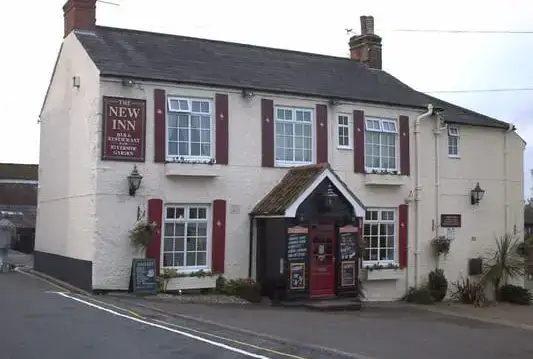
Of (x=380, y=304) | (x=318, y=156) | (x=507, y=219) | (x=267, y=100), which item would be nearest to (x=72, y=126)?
(x=267, y=100)

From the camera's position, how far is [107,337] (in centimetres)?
1133

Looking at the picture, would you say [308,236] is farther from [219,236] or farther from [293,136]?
[293,136]

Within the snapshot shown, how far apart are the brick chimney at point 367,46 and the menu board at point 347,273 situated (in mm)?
8704

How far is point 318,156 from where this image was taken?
69.5ft

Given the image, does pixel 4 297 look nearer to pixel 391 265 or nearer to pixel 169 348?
pixel 169 348

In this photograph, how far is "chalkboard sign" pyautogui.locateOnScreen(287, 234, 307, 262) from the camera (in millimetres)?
19094

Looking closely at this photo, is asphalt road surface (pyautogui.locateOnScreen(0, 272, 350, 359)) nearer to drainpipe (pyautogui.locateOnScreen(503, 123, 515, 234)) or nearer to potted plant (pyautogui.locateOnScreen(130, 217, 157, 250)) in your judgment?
potted plant (pyautogui.locateOnScreen(130, 217, 157, 250))

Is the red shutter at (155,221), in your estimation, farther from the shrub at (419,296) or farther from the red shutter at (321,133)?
the shrub at (419,296)

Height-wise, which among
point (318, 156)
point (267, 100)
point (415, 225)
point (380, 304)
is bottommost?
point (380, 304)

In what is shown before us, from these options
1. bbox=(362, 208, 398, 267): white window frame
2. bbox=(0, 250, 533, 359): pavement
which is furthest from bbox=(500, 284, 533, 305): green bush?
bbox=(0, 250, 533, 359): pavement

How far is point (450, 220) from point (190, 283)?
9700 mm

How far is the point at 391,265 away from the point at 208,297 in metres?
6.70

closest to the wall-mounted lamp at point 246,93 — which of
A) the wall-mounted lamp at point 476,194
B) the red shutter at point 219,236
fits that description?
the red shutter at point 219,236

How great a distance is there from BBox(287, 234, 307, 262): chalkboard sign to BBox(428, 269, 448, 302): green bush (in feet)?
19.0
